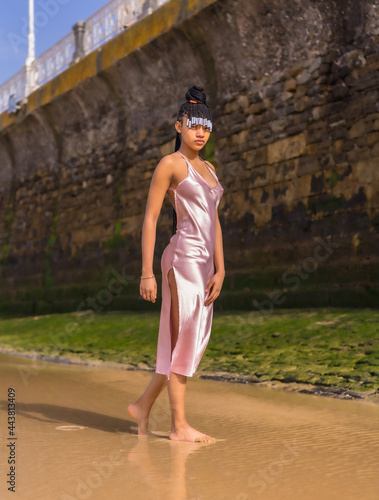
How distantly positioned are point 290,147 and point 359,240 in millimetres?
1616

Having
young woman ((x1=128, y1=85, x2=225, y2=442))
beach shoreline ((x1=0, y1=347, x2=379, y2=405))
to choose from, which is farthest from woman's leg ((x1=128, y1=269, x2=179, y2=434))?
beach shoreline ((x1=0, y1=347, x2=379, y2=405))

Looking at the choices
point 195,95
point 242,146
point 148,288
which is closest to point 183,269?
point 148,288

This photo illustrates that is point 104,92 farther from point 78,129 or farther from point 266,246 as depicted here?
point 266,246

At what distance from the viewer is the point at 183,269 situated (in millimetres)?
2969

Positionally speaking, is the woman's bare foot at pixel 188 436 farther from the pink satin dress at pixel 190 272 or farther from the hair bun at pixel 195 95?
the hair bun at pixel 195 95

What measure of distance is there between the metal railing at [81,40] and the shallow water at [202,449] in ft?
26.1

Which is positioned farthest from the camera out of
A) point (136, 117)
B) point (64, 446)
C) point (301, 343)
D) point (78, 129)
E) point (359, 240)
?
point (78, 129)

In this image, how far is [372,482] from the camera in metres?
2.15

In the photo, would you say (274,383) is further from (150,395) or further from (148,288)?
(148,288)

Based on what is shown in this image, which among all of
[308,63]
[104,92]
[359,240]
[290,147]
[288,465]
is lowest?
[288,465]

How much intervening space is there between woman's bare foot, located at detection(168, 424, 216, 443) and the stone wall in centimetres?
438

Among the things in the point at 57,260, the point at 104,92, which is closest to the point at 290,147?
the point at 104,92

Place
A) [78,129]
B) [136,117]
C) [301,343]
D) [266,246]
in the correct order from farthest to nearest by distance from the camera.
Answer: [78,129] → [136,117] → [266,246] → [301,343]

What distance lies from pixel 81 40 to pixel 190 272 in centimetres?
1032
